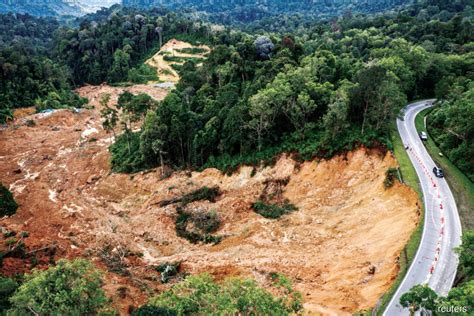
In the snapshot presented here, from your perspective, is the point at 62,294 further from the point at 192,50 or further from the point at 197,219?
the point at 192,50

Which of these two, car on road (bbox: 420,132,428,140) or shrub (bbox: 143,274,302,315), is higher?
car on road (bbox: 420,132,428,140)

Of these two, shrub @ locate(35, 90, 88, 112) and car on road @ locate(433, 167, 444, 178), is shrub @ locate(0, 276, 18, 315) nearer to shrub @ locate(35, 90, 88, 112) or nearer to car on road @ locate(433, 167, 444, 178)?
car on road @ locate(433, 167, 444, 178)

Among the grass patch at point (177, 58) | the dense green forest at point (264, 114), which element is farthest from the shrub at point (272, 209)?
the grass patch at point (177, 58)

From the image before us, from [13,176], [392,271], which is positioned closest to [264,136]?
[392,271]

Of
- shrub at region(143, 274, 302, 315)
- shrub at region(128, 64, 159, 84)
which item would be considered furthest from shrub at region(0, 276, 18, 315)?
shrub at region(128, 64, 159, 84)

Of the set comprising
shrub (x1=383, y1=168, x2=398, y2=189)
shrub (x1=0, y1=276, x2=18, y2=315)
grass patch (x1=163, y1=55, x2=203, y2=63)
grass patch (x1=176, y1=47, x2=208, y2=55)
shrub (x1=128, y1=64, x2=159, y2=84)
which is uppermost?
grass patch (x1=176, y1=47, x2=208, y2=55)

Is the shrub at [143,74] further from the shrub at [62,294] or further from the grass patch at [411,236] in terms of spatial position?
the shrub at [62,294]

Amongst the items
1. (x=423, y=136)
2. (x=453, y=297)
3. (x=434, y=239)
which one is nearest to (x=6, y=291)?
(x=453, y=297)
